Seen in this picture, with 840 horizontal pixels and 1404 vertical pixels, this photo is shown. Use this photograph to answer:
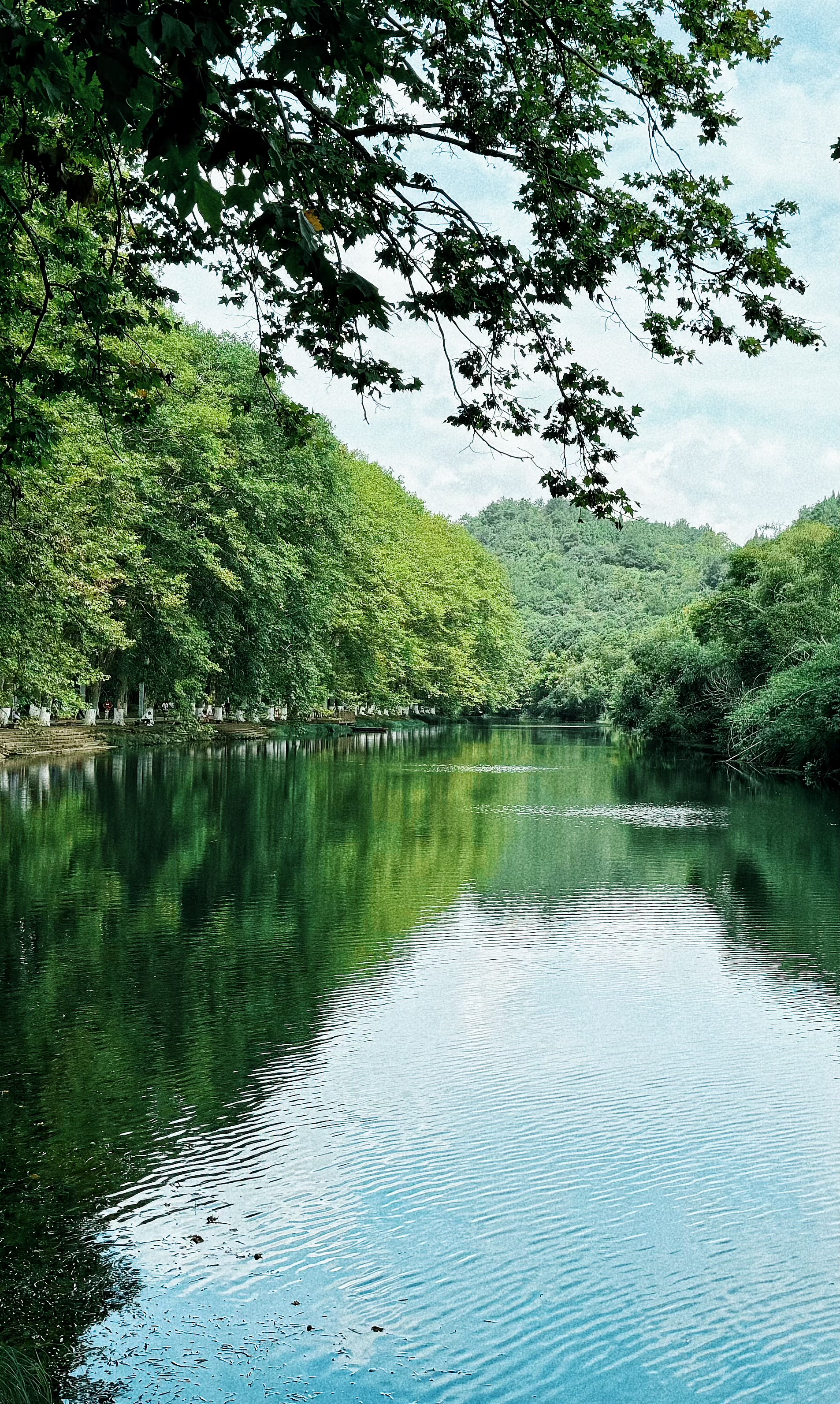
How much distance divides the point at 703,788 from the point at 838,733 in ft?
13.8

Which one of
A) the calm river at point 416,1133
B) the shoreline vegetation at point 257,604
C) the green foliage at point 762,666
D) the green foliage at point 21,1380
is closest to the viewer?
the green foliage at point 21,1380

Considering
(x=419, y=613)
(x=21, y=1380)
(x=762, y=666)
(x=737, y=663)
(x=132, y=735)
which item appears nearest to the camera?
(x=21, y=1380)

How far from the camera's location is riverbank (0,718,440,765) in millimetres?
35406

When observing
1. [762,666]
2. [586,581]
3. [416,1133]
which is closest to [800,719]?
[762,666]

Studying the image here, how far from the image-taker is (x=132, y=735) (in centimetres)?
4250

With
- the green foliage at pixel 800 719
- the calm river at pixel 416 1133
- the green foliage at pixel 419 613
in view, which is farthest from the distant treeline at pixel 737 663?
the green foliage at pixel 419 613

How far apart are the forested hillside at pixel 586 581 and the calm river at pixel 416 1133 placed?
2656 inches

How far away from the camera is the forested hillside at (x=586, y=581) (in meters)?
104

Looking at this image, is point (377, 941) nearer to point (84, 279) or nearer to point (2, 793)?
point (84, 279)

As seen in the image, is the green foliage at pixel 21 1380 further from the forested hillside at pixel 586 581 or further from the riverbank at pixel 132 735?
the forested hillside at pixel 586 581

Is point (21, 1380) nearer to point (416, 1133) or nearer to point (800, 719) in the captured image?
point (416, 1133)

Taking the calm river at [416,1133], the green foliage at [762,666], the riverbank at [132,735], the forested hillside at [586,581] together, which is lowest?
the calm river at [416,1133]

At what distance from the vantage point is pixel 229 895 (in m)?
15.4

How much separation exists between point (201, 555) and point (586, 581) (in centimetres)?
11325
